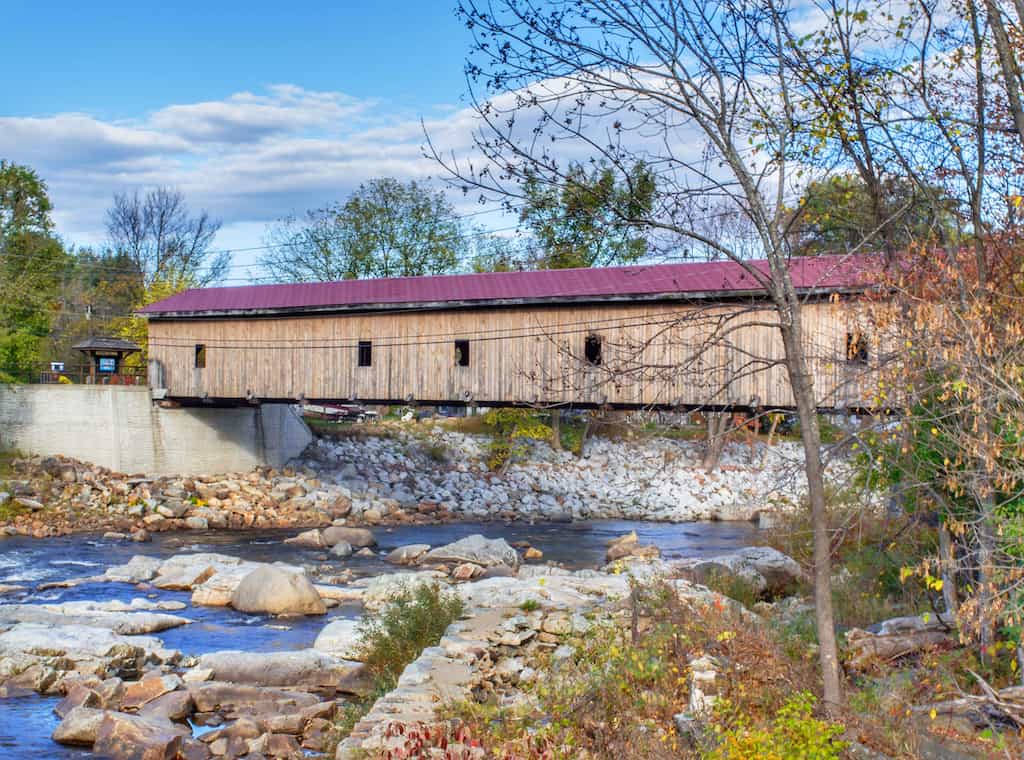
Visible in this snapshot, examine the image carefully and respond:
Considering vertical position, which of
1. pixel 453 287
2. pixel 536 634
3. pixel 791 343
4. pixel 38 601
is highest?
pixel 453 287

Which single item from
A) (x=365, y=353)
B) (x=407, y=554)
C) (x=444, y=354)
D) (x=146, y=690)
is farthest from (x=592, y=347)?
(x=146, y=690)

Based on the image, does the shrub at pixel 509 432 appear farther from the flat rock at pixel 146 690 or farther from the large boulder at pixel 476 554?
the flat rock at pixel 146 690

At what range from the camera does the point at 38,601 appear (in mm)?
12648

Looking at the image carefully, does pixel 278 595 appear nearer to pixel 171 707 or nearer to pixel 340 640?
pixel 340 640

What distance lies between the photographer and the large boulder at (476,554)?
1595 cm

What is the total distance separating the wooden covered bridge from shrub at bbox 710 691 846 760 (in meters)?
9.93

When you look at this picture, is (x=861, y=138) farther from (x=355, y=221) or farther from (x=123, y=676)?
(x=355, y=221)

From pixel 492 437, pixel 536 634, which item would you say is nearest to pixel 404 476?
pixel 492 437

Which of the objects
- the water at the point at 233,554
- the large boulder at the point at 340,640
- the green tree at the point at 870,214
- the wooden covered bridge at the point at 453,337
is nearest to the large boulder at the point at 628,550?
the water at the point at 233,554

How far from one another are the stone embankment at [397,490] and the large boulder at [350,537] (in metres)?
2.42

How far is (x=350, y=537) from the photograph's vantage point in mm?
18469

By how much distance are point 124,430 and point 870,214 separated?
61.0 ft

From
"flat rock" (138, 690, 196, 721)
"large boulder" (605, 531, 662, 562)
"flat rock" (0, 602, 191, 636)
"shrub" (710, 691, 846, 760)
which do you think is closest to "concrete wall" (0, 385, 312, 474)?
"large boulder" (605, 531, 662, 562)

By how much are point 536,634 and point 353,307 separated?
1315 centimetres
